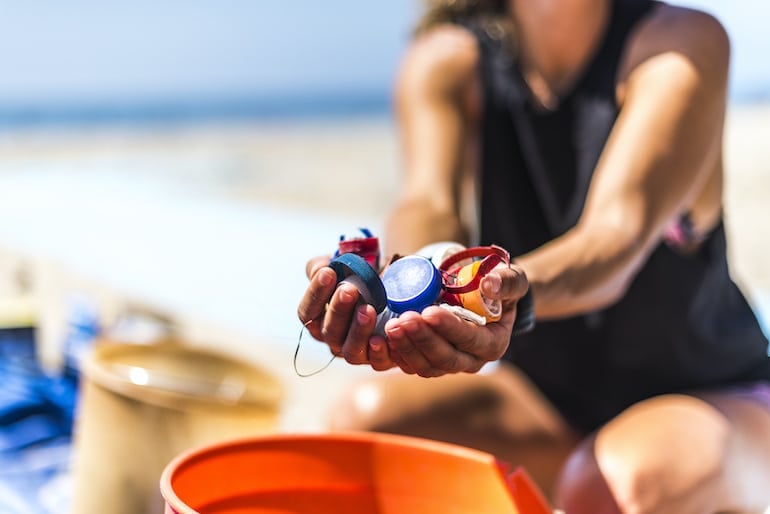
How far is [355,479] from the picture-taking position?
3.89ft

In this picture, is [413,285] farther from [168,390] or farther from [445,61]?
[445,61]

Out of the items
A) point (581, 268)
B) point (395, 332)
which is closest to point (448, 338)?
point (395, 332)

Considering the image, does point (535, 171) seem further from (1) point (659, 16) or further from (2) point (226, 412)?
(2) point (226, 412)

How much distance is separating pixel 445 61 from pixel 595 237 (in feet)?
1.80

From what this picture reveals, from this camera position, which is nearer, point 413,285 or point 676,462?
point 413,285

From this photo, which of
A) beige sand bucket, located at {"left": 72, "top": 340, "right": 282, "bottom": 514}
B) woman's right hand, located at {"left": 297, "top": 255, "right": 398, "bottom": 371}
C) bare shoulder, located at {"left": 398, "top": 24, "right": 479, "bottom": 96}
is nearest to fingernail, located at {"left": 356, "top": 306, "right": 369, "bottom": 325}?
woman's right hand, located at {"left": 297, "top": 255, "right": 398, "bottom": 371}

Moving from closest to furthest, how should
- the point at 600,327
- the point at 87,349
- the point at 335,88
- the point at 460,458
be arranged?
the point at 460,458
the point at 600,327
the point at 87,349
the point at 335,88

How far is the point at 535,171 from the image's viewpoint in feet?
5.19

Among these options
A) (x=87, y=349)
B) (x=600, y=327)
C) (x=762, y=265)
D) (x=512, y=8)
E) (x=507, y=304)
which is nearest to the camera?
(x=507, y=304)

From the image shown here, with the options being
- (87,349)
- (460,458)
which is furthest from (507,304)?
(87,349)

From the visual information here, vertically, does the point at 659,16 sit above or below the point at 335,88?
above

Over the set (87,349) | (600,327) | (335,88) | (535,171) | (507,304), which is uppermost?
(507,304)

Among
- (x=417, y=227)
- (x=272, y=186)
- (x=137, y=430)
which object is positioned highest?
(x=417, y=227)

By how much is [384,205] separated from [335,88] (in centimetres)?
3033
